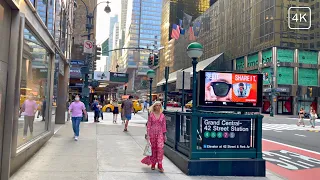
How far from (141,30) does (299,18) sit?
96196 mm

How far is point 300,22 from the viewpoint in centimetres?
5106

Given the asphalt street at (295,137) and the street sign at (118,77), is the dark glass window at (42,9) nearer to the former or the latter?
the asphalt street at (295,137)

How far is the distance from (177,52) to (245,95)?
89530 mm

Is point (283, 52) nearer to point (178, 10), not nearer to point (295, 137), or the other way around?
point (295, 137)

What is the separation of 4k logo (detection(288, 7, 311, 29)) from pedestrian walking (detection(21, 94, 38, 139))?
48.9 meters

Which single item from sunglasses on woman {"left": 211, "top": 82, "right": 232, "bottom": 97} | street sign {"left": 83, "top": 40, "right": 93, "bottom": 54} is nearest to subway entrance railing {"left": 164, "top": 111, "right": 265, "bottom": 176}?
sunglasses on woman {"left": 211, "top": 82, "right": 232, "bottom": 97}

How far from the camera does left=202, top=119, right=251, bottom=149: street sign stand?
7207mm

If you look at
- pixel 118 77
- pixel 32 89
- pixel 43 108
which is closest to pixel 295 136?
pixel 43 108

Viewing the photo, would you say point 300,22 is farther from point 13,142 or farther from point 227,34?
point 13,142

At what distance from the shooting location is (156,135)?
7.20 metres

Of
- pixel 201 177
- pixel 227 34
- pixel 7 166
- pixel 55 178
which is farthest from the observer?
pixel 227 34

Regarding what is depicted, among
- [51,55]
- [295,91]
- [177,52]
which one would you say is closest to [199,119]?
[51,55]

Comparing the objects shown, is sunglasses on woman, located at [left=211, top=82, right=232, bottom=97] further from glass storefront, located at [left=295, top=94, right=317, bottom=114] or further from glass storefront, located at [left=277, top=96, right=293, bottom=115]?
glass storefront, located at [left=295, top=94, right=317, bottom=114]

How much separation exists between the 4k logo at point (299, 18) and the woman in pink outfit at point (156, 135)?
4834cm
